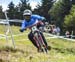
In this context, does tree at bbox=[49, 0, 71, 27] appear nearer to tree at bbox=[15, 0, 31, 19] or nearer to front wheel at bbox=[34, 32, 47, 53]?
tree at bbox=[15, 0, 31, 19]

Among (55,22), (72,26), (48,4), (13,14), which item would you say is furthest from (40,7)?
(72,26)

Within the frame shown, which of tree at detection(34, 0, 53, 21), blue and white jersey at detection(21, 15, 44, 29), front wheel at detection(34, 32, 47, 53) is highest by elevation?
blue and white jersey at detection(21, 15, 44, 29)

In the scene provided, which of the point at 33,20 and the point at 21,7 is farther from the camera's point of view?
the point at 21,7

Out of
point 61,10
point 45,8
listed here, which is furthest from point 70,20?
point 45,8

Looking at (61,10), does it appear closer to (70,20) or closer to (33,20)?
(70,20)

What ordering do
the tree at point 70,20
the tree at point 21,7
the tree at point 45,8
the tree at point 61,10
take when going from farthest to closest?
1. the tree at point 45,8
2. the tree at point 21,7
3. the tree at point 61,10
4. the tree at point 70,20

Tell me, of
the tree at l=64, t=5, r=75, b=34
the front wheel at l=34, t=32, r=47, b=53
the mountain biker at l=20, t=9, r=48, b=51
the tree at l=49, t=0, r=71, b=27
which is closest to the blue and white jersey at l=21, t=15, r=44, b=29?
the mountain biker at l=20, t=9, r=48, b=51

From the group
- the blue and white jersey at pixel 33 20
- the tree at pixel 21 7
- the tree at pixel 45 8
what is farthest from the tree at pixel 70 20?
the blue and white jersey at pixel 33 20

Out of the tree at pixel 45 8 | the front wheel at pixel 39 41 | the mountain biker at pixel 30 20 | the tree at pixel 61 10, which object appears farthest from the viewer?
the tree at pixel 45 8

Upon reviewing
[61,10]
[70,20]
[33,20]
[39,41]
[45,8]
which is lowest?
[45,8]

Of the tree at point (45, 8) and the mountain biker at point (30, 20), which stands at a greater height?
the mountain biker at point (30, 20)

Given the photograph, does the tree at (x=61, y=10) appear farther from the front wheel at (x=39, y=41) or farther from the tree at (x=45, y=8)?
the front wheel at (x=39, y=41)

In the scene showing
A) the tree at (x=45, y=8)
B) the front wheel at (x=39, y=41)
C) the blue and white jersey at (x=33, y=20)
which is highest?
the blue and white jersey at (x=33, y=20)

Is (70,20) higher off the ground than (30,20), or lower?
lower
